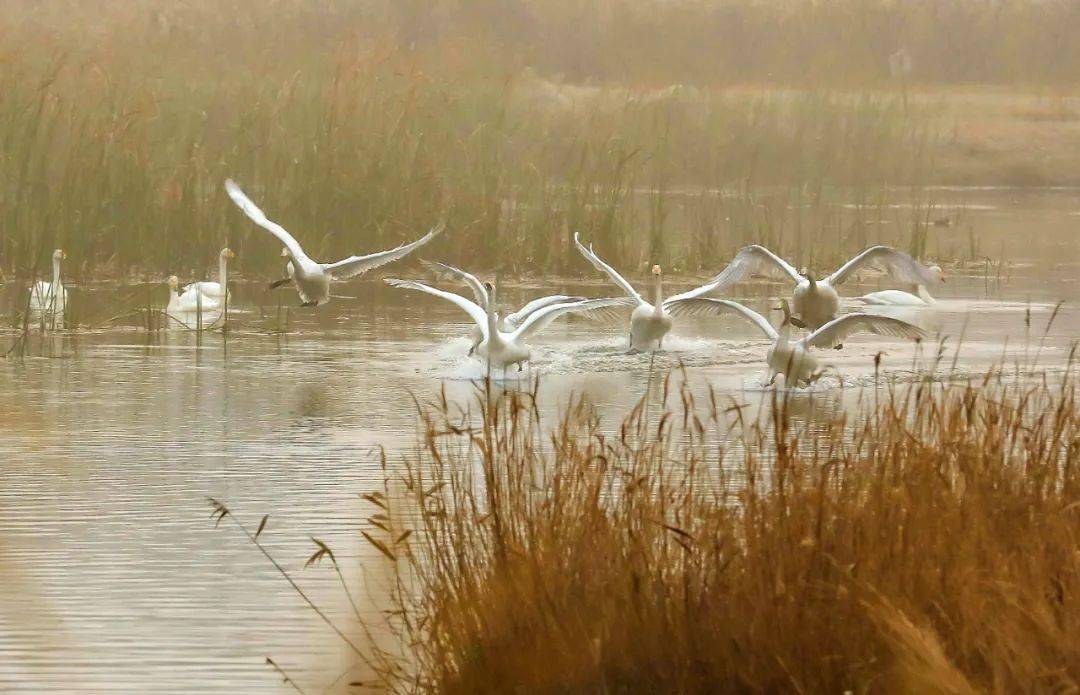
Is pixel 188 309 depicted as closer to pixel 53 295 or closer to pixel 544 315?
pixel 53 295

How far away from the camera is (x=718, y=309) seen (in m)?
13.6

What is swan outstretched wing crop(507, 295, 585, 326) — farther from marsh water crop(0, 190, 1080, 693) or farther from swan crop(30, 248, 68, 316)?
swan crop(30, 248, 68, 316)

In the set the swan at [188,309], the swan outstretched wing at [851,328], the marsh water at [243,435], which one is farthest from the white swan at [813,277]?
the swan at [188,309]

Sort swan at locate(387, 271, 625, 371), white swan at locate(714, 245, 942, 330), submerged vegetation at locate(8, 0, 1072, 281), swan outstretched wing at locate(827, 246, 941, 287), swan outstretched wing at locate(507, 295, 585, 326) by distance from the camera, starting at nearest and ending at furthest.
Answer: swan at locate(387, 271, 625, 371) → swan outstretched wing at locate(507, 295, 585, 326) → swan outstretched wing at locate(827, 246, 941, 287) → white swan at locate(714, 245, 942, 330) → submerged vegetation at locate(8, 0, 1072, 281)

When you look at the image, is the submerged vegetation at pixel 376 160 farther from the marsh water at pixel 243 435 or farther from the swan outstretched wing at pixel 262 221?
the swan outstretched wing at pixel 262 221

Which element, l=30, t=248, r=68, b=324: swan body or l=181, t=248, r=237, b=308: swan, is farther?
l=181, t=248, r=237, b=308: swan

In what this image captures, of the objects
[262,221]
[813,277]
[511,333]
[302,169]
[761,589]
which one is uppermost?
[302,169]

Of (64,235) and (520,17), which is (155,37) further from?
(64,235)

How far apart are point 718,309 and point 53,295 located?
420cm

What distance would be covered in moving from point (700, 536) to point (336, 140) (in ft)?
42.0

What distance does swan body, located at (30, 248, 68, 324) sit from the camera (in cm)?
1371

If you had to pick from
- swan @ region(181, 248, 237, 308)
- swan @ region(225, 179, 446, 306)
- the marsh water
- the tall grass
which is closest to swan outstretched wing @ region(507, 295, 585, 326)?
the marsh water

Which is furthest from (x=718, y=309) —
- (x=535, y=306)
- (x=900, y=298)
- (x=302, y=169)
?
(x=302, y=169)

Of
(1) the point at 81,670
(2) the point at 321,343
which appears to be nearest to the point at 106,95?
(2) the point at 321,343
